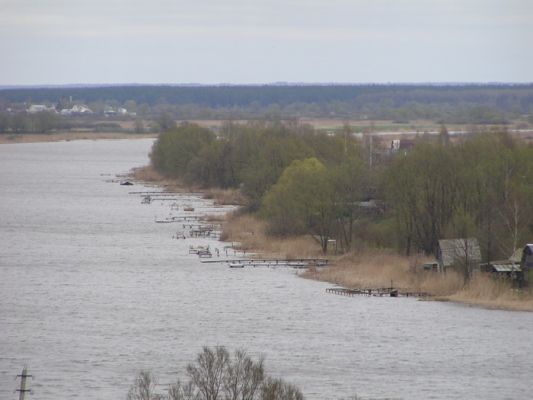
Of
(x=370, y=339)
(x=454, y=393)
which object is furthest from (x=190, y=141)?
(x=454, y=393)

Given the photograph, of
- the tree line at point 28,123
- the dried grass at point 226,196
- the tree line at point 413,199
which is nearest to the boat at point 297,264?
the tree line at point 413,199

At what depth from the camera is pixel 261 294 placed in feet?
147

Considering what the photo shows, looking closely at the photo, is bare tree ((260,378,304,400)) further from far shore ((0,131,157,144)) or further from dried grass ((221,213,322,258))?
far shore ((0,131,157,144))

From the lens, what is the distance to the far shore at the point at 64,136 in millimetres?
181375

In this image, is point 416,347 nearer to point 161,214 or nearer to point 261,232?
point 261,232

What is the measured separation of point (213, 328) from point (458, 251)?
1133 centimetres

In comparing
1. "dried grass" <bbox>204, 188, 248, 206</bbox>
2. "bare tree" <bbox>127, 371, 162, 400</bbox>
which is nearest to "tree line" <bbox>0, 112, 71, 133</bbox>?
"dried grass" <bbox>204, 188, 248, 206</bbox>

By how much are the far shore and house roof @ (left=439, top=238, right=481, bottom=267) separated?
444 ft

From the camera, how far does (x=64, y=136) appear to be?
185m

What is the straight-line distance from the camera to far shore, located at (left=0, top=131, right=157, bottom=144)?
181375 mm

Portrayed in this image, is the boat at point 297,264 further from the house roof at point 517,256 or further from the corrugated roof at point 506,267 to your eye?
the house roof at point 517,256

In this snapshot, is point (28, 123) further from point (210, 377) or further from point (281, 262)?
point (210, 377)

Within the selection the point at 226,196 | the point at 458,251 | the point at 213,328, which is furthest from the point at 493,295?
the point at 226,196

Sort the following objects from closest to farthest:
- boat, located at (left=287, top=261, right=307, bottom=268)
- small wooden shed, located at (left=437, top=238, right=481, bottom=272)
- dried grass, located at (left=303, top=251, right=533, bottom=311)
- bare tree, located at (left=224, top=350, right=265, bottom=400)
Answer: bare tree, located at (left=224, top=350, right=265, bottom=400)
dried grass, located at (left=303, top=251, right=533, bottom=311)
small wooden shed, located at (left=437, top=238, right=481, bottom=272)
boat, located at (left=287, top=261, right=307, bottom=268)
